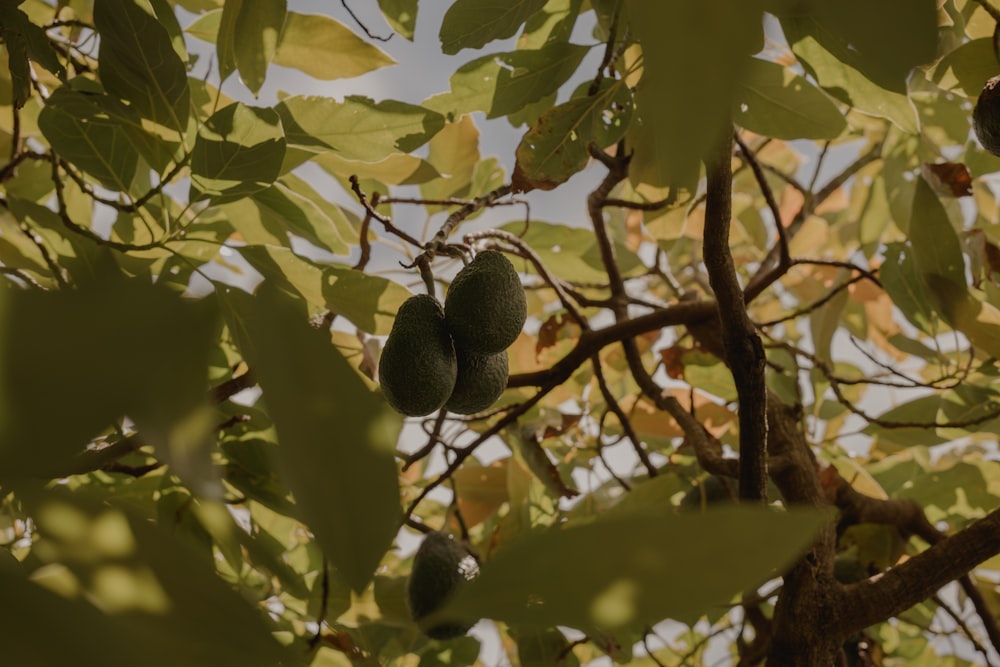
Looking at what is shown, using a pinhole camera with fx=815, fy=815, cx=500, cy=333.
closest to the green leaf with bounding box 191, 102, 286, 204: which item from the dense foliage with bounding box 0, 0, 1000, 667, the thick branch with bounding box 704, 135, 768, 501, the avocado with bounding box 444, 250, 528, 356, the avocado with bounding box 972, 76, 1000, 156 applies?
the dense foliage with bounding box 0, 0, 1000, 667

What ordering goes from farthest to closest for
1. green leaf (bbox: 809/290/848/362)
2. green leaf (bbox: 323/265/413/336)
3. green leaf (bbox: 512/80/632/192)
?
green leaf (bbox: 809/290/848/362) < green leaf (bbox: 512/80/632/192) < green leaf (bbox: 323/265/413/336)

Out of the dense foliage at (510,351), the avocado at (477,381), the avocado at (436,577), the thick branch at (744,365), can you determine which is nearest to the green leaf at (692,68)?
the dense foliage at (510,351)

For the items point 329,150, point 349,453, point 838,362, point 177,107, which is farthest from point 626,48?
point 838,362

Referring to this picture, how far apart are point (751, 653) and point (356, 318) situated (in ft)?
2.80

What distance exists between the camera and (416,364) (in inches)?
36.2

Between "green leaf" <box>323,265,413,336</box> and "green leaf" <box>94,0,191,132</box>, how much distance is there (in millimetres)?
249

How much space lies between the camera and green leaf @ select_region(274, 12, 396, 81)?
3.76 feet

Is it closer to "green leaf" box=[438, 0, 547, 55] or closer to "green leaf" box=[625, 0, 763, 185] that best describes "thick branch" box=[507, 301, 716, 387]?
"green leaf" box=[438, 0, 547, 55]

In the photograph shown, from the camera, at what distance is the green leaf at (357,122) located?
971 mm

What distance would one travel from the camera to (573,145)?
1136mm

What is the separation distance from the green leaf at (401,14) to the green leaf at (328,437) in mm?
778

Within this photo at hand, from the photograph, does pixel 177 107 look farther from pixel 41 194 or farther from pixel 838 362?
pixel 838 362

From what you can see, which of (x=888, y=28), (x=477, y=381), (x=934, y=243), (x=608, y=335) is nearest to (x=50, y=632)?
(x=888, y=28)

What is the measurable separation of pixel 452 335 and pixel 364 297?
0.12 m
